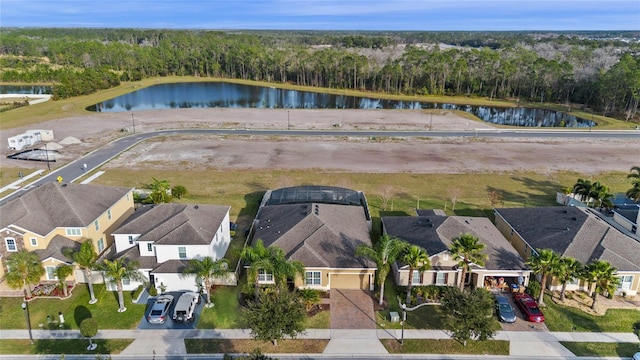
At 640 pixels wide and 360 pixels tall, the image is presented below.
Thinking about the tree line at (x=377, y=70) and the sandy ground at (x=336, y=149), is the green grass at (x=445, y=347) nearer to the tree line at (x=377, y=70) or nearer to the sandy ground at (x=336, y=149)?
the sandy ground at (x=336, y=149)

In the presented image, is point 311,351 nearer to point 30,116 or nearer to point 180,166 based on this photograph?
point 180,166

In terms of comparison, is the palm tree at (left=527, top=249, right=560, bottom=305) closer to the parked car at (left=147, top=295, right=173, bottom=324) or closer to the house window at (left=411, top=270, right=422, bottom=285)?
the house window at (left=411, top=270, right=422, bottom=285)

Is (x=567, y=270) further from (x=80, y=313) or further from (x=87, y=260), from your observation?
(x=80, y=313)

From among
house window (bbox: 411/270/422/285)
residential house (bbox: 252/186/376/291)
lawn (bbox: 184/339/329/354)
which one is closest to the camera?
lawn (bbox: 184/339/329/354)

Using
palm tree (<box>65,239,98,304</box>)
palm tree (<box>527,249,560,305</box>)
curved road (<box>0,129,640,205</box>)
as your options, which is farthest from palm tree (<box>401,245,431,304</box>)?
curved road (<box>0,129,640,205</box>)

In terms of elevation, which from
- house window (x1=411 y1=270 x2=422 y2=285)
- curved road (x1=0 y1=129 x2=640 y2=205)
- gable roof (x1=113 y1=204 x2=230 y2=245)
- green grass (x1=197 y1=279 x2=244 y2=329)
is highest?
gable roof (x1=113 y1=204 x2=230 y2=245)

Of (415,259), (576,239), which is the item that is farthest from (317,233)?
(576,239)
